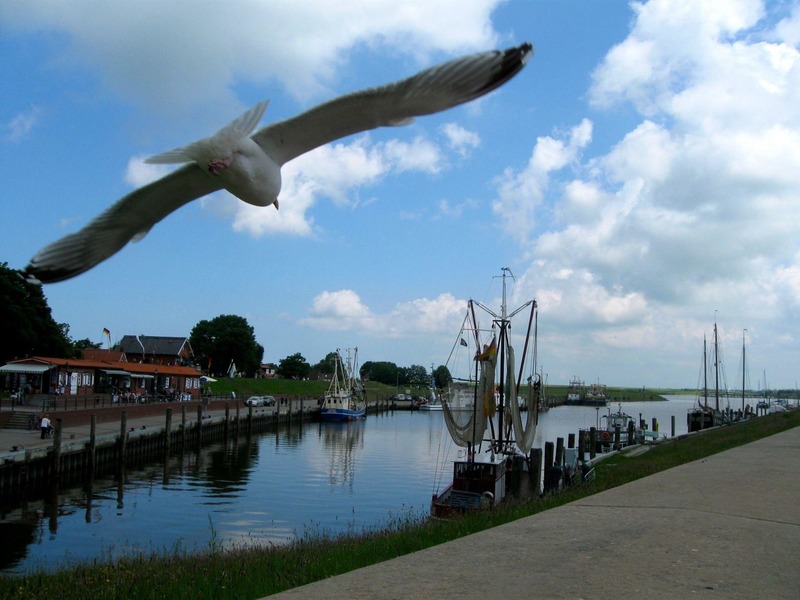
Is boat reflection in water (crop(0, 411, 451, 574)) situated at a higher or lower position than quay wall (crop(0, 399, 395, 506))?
lower

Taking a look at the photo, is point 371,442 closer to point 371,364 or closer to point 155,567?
point 155,567

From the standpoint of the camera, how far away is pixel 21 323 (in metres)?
44.1

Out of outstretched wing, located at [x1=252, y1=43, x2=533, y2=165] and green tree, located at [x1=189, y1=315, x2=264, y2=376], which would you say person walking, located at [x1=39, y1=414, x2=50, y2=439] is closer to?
outstretched wing, located at [x1=252, y1=43, x2=533, y2=165]

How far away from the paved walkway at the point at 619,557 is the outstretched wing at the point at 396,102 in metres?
3.48

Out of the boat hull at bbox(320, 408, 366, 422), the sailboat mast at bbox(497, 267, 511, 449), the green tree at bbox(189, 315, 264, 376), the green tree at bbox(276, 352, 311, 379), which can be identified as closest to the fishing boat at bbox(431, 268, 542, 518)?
the sailboat mast at bbox(497, 267, 511, 449)

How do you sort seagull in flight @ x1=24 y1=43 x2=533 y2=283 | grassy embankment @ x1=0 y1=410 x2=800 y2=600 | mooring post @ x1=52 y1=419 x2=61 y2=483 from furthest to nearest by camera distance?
mooring post @ x1=52 y1=419 x2=61 y2=483, grassy embankment @ x1=0 y1=410 x2=800 y2=600, seagull in flight @ x1=24 y1=43 x2=533 y2=283

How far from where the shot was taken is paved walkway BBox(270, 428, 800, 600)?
5.50 metres

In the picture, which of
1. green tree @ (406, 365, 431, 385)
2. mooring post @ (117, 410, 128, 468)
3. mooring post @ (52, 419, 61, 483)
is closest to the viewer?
mooring post @ (52, 419, 61, 483)

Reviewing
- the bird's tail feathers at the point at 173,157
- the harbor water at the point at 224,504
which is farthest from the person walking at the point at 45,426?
the bird's tail feathers at the point at 173,157

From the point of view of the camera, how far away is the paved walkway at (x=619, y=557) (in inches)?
217

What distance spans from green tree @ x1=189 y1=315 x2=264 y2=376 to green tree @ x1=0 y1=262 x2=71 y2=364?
4809cm

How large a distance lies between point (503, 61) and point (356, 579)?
4.42 metres

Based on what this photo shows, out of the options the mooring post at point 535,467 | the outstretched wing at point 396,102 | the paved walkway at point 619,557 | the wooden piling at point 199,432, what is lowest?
the wooden piling at point 199,432

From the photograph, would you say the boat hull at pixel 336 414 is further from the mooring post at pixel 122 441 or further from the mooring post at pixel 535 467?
the mooring post at pixel 535 467
